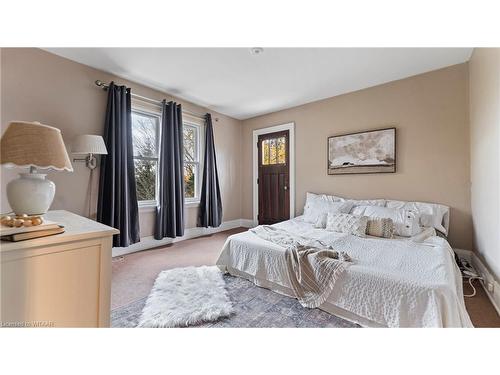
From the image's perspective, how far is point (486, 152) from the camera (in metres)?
1.86

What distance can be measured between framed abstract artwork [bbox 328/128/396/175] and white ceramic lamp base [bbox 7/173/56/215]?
11.0 ft

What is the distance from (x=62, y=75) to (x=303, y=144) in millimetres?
3417

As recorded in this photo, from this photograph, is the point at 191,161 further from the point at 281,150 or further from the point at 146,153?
the point at 281,150

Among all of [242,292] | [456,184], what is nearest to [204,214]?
[242,292]

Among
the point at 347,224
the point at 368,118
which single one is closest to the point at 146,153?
the point at 347,224

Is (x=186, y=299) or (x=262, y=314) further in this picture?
(x=186, y=299)

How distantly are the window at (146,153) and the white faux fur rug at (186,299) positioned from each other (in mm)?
1410

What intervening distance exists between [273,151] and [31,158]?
3678mm

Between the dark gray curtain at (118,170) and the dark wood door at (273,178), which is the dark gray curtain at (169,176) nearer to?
the dark gray curtain at (118,170)

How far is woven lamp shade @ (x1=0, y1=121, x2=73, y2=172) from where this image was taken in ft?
2.58

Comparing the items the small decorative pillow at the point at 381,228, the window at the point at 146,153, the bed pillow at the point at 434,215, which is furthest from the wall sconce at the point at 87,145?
the bed pillow at the point at 434,215

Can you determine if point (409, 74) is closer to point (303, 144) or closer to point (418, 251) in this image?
point (303, 144)
